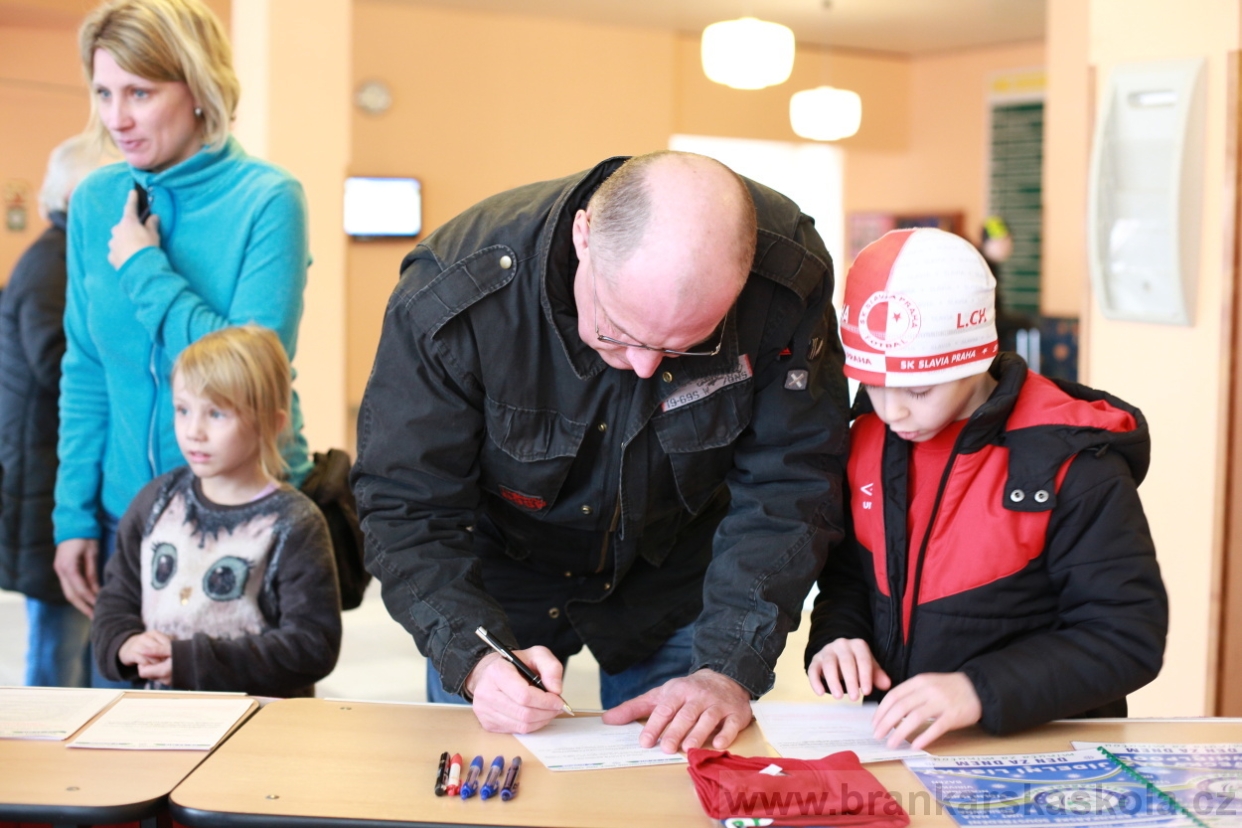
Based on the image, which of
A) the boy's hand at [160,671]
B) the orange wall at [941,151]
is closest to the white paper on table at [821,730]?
the boy's hand at [160,671]

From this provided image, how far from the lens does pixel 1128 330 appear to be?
10.3 ft

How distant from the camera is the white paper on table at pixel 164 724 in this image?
1.40 metres

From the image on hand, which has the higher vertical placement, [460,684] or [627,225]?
[627,225]

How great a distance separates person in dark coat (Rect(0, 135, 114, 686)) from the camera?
2615 millimetres

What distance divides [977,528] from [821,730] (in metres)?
0.33

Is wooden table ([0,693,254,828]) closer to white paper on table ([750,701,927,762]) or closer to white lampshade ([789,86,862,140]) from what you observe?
white paper on table ([750,701,927,762])

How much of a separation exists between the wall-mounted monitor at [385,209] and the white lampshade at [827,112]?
2746 millimetres

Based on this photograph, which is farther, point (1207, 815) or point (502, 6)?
point (502, 6)

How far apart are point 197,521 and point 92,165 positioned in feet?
3.64

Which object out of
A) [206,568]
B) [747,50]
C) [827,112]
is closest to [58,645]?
[206,568]

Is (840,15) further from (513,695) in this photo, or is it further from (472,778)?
(472,778)

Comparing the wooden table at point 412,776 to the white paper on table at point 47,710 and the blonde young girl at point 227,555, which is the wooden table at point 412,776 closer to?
the white paper on table at point 47,710

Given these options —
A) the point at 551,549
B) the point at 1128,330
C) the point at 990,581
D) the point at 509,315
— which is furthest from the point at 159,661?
the point at 1128,330

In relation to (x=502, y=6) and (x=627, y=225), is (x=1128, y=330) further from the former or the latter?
(x=502, y=6)
